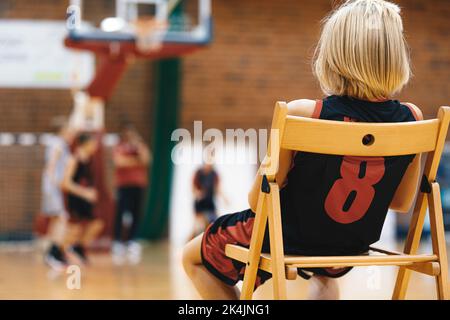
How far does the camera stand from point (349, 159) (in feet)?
6.85

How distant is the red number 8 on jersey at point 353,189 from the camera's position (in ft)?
6.87

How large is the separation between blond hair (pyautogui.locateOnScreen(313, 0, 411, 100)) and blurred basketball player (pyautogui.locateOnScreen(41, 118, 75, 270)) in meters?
4.79

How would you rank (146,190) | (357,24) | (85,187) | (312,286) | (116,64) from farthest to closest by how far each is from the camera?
(146,190) < (116,64) < (85,187) < (312,286) < (357,24)

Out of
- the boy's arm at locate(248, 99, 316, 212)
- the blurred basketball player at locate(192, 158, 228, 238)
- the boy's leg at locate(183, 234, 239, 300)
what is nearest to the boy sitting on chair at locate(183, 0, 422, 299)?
the boy's arm at locate(248, 99, 316, 212)

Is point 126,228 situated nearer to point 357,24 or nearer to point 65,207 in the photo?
point 65,207

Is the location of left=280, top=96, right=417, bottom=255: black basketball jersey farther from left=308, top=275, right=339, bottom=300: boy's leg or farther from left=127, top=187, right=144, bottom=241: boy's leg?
left=127, top=187, right=144, bottom=241: boy's leg

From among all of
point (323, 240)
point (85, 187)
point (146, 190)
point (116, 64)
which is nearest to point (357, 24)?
point (323, 240)

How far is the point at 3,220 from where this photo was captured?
30.7 ft

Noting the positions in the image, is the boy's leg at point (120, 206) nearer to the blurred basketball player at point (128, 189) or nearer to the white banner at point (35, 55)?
the blurred basketball player at point (128, 189)

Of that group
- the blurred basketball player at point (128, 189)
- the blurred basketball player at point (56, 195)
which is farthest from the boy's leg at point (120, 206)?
the blurred basketball player at point (56, 195)

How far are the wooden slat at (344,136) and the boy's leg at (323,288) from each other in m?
0.71
